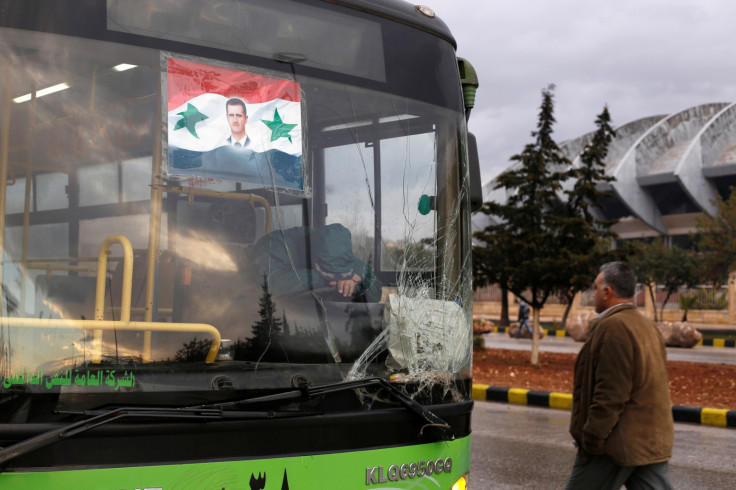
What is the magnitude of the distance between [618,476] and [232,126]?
2539mm

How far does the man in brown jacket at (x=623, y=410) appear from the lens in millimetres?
4195

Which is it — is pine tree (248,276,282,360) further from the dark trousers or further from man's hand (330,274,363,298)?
the dark trousers

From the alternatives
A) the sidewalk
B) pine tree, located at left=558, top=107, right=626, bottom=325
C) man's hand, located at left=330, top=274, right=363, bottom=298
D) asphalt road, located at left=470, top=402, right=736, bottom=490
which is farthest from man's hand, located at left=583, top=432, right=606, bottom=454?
pine tree, located at left=558, top=107, right=626, bottom=325

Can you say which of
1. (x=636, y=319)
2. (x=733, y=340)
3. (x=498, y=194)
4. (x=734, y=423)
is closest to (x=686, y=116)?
(x=498, y=194)

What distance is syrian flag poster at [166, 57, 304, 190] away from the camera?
3.30 meters

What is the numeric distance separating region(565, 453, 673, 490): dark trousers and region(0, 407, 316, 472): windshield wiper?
2.00 metres

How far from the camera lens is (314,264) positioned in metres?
3.48

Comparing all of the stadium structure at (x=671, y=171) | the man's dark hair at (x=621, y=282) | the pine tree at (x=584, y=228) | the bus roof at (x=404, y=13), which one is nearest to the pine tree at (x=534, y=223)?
the pine tree at (x=584, y=228)

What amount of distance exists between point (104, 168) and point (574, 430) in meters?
2.69

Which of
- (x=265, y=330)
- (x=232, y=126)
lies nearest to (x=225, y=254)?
(x=265, y=330)

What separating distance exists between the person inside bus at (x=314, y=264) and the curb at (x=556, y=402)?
28.7ft

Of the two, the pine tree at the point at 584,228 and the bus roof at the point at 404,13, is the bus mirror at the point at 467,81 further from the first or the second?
the pine tree at the point at 584,228

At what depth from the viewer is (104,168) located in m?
3.15

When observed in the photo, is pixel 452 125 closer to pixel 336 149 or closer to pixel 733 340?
pixel 336 149
